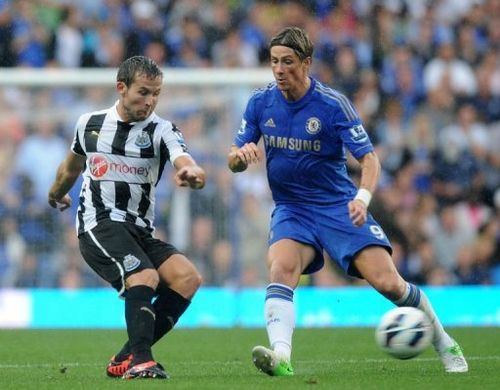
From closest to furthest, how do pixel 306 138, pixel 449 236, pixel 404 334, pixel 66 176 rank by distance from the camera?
pixel 404 334 < pixel 306 138 < pixel 66 176 < pixel 449 236

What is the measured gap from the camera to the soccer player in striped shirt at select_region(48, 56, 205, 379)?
8391mm

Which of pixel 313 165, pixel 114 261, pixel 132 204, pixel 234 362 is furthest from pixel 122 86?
pixel 234 362

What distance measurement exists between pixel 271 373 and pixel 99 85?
8747 mm

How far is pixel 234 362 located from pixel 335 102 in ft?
8.30

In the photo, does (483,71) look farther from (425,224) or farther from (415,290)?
(415,290)

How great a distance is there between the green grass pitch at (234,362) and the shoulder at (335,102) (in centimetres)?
170

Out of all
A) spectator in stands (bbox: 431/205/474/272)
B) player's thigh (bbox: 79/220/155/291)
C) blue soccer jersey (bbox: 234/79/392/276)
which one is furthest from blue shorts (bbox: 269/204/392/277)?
spectator in stands (bbox: 431/205/474/272)

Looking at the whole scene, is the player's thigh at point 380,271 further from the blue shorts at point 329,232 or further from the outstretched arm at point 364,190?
the outstretched arm at point 364,190

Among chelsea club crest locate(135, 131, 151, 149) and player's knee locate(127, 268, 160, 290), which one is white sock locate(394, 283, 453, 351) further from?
chelsea club crest locate(135, 131, 151, 149)

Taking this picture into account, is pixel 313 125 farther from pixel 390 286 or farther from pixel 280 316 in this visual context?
pixel 280 316

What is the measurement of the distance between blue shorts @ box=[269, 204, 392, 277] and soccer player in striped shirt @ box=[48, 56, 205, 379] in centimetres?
72

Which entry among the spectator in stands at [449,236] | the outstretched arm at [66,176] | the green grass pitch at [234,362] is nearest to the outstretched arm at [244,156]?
the outstretched arm at [66,176]

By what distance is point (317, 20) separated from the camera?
20.8m

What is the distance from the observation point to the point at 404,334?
27.6 feet
